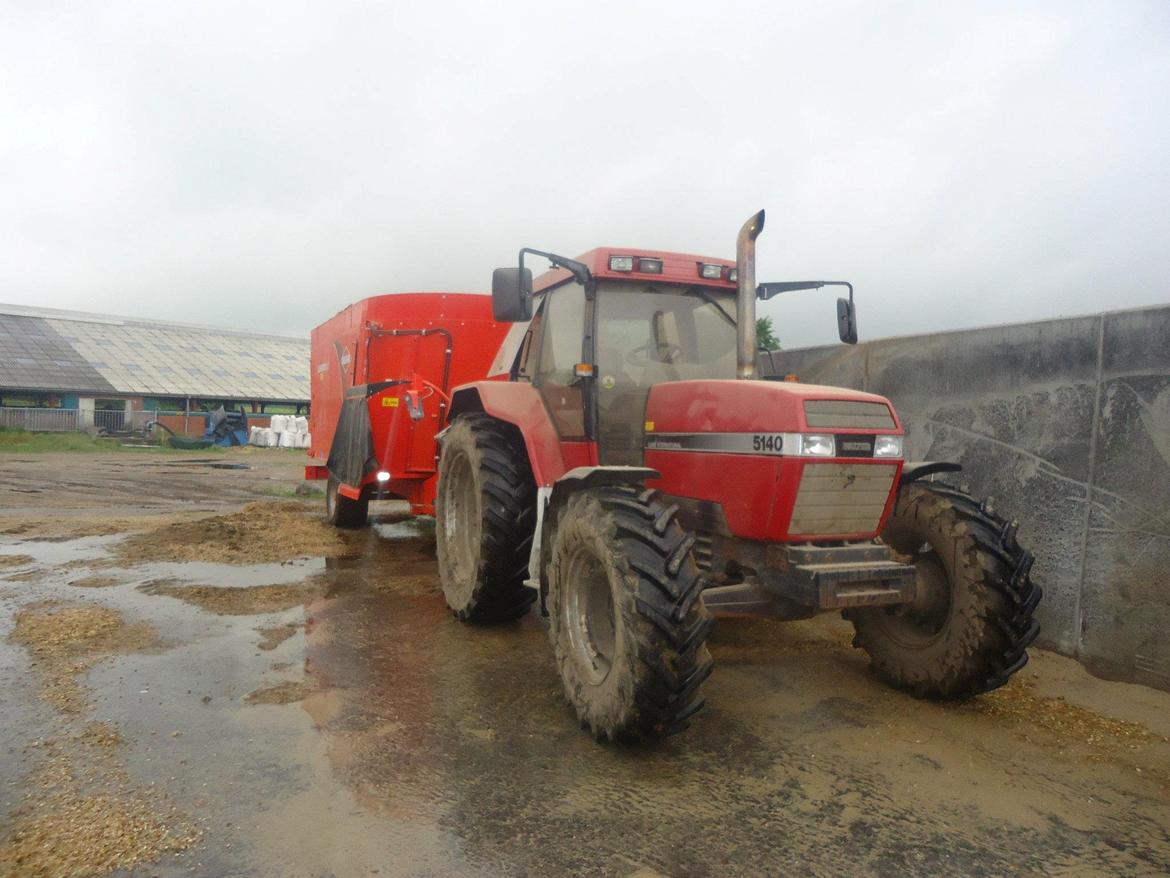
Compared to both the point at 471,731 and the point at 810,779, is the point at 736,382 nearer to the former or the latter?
the point at 810,779

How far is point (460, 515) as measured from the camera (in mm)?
5902

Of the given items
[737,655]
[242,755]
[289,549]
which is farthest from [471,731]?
[289,549]

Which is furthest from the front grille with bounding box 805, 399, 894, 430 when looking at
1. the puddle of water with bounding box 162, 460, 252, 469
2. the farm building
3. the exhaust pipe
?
the farm building

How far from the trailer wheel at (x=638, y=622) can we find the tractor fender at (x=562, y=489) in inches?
3.0

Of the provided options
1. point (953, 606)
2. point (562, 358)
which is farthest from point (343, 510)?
point (953, 606)

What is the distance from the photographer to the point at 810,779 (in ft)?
11.0

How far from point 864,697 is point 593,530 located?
6.13 ft

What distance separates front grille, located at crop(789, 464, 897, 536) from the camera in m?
3.70

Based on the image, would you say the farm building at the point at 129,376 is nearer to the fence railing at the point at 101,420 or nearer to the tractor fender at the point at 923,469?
the fence railing at the point at 101,420

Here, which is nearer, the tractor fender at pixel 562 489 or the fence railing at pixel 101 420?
the tractor fender at pixel 562 489

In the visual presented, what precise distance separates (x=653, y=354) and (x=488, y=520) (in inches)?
56.0

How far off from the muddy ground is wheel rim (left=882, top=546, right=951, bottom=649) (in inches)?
13.4

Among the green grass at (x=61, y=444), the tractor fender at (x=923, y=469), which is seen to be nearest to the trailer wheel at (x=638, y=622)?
the tractor fender at (x=923, y=469)

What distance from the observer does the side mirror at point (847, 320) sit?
4781 millimetres
